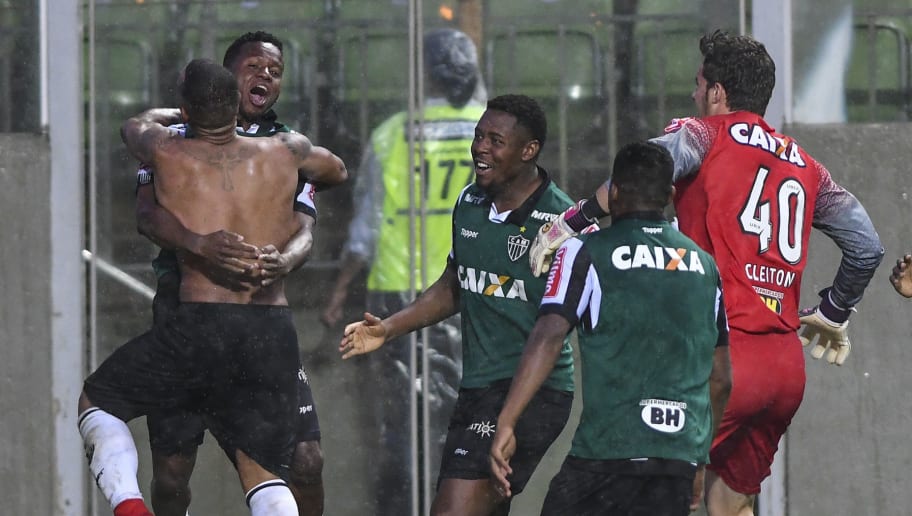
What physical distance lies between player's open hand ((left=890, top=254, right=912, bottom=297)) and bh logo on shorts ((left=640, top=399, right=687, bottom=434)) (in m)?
1.68

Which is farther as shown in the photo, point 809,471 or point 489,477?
point 809,471

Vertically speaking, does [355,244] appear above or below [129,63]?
below

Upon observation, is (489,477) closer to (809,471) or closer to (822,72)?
(809,471)

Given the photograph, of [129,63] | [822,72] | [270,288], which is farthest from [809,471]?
[129,63]

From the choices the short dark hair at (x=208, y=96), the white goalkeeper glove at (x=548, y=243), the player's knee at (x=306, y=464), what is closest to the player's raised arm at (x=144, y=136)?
the short dark hair at (x=208, y=96)

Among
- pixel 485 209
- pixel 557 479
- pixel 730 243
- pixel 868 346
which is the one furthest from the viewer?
pixel 868 346

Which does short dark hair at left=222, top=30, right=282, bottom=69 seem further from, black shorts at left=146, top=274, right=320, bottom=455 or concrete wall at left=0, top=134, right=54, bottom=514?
concrete wall at left=0, top=134, right=54, bottom=514

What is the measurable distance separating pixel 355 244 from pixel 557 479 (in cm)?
361

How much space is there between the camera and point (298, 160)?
22.1 ft

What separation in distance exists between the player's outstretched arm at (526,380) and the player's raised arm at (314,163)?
1.77m

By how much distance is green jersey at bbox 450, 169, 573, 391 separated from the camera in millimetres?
6500

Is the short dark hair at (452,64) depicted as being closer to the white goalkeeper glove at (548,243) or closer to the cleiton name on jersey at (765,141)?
the cleiton name on jersey at (765,141)

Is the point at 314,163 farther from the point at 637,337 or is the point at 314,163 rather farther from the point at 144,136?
the point at 637,337

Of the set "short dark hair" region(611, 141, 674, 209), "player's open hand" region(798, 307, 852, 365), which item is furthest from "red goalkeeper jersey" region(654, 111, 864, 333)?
"short dark hair" region(611, 141, 674, 209)
